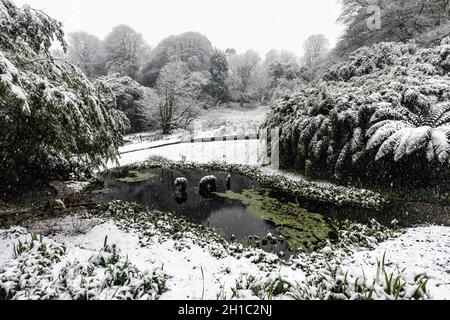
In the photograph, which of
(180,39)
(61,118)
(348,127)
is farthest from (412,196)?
(180,39)

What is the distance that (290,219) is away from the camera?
6.35m

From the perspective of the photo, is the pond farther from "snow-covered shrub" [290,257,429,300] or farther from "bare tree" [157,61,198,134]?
"bare tree" [157,61,198,134]

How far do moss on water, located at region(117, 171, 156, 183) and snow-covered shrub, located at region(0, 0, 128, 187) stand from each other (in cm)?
507

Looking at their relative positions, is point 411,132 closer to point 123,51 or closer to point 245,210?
point 245,210

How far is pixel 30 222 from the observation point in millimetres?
5352

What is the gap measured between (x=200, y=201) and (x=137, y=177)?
4742 mm

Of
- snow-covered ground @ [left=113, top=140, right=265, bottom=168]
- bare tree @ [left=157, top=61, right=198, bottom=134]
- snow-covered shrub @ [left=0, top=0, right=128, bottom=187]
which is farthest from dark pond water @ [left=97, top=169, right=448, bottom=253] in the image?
bare tree @ [left=157, top=61, right=198, bottom=134]

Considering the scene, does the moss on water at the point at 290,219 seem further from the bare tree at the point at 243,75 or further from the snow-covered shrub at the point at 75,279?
the bare tree at the point at 243,75

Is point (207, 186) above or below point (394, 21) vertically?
below

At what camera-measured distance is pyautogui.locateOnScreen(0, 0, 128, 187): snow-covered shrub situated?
13.6ft

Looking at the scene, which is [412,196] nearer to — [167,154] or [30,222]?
[30,222]

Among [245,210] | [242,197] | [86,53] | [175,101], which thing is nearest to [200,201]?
A: [242,197]

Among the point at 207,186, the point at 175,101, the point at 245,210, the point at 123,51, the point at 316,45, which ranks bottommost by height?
the point at 245,210

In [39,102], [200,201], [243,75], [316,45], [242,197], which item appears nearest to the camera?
[39,102]
